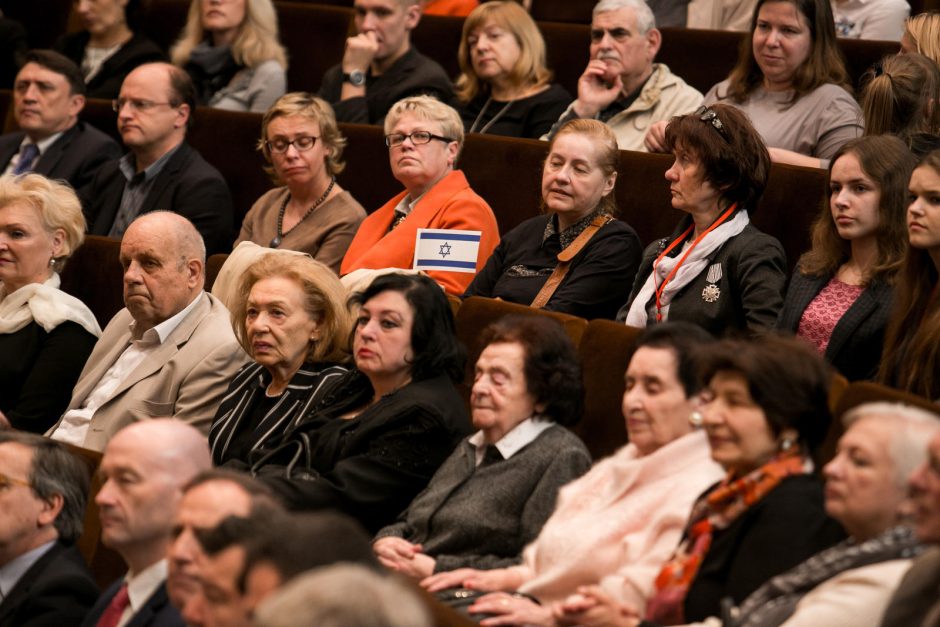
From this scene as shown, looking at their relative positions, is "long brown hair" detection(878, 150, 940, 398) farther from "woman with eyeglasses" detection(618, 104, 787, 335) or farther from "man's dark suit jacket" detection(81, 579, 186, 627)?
"man's dark suit jacket" detection(81, 579, 186, 627)

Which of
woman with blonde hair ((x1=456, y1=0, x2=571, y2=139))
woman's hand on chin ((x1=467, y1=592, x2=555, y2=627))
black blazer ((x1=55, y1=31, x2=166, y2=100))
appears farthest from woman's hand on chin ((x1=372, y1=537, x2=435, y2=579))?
black blazer ((x1=55, y1=31, x2=166, y2=100))

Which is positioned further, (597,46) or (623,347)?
(597,46)

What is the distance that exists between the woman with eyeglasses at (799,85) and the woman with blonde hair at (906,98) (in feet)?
0.76

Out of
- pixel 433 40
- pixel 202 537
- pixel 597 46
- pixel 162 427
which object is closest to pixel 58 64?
pixel 433 40

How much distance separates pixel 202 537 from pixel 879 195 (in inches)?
55.2

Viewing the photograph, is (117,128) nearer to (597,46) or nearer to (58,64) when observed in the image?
(58,64)

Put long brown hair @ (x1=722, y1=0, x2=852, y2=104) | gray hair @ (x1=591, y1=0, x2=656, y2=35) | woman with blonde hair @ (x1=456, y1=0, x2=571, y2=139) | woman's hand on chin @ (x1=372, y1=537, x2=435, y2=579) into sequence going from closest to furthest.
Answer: woman's hand on chin @ (x1=372, y1=537, x2=435, y2=579) → long brown hair @ (x1=722, y1=0, x2=852, y2=104) → gray hair @ (x1=591, y1=0, x2=656, y2=35) → woman with blonde hair @ (x1=456, y1=0, x2=571, y2=139)

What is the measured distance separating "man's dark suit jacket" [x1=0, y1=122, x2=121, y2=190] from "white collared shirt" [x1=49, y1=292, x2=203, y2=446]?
1.08 m

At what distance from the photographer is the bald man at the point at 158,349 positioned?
2.80 metres

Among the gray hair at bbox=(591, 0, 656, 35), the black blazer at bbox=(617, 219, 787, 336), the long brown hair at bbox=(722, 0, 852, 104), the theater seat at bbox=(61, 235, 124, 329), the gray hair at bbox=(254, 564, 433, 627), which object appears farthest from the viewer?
the gray hair at bbox=(591, 0, 656, 35)

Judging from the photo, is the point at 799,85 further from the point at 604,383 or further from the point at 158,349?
the point at 158,349

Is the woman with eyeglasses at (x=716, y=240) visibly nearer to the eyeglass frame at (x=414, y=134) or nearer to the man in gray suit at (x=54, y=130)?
the eyeglass frame at (x=414, y=134)

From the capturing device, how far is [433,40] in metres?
4.27

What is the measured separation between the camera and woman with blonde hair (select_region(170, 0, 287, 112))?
4184mm
